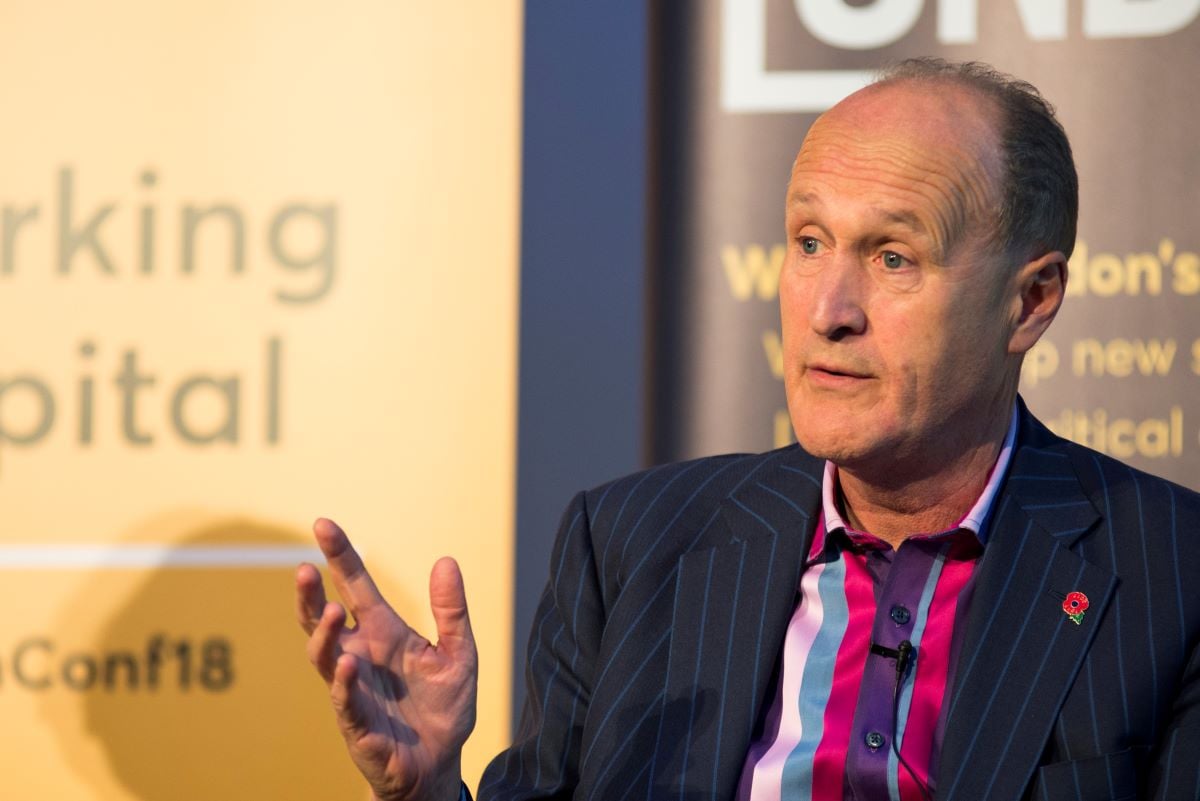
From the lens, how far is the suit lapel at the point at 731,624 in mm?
1709

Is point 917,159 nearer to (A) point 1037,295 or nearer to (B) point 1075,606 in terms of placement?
(A) point 1037,295

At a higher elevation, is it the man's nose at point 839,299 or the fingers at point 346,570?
the man's nose at point 839,299

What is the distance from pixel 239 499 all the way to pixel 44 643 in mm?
495

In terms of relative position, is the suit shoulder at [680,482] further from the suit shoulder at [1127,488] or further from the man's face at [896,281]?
the suit shoulder at [1127,488]

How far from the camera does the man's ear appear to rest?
184 centimetres

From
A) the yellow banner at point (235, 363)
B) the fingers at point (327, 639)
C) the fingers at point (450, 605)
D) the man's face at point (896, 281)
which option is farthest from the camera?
the yellow banner at point (235, 363)

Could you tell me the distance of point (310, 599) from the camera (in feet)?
4.74

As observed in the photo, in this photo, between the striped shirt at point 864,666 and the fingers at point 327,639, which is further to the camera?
the striped shirt at point 864,666

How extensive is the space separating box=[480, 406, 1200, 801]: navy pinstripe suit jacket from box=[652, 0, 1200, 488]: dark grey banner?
31.2 inches

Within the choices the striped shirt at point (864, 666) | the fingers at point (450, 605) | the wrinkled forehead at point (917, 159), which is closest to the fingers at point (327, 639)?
the fingers at point (450, 605)

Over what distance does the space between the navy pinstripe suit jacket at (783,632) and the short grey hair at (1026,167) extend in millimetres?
275

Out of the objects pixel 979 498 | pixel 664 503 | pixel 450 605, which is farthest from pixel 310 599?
pixel 979 498

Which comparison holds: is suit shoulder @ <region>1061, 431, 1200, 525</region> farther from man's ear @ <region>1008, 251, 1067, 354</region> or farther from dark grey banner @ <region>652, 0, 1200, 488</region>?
dark grey banner @ <region>652, 0, 1200, 488</region>

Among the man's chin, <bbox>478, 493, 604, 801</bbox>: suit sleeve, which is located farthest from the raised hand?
the man's chin
